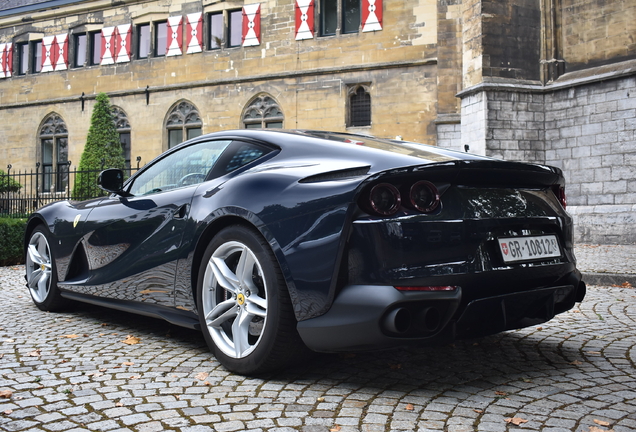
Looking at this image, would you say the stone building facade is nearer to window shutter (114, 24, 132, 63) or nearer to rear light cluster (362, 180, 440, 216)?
window shutter (114, 24, 132, 63)

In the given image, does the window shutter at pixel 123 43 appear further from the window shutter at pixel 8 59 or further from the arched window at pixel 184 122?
the window shutter at pixel 8 59

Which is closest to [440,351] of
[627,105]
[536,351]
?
[536,351]

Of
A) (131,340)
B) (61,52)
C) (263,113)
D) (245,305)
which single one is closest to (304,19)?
(263,113)

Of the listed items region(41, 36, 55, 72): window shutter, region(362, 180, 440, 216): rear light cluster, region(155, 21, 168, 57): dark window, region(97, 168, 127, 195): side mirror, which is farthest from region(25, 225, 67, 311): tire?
region(41, 36, 55, 72): window shutter

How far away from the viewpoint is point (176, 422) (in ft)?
7.91

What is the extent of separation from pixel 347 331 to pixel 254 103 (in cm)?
2185

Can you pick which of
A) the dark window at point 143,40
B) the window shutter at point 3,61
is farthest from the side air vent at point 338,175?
the window shutter at point 3,61

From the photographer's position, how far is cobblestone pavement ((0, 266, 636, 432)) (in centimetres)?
241

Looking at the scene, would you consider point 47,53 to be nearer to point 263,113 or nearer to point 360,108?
point 263,113

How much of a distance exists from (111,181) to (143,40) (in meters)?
23.6

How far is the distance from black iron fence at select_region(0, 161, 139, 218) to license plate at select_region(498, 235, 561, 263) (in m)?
18.2

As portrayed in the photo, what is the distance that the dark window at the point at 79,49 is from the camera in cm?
2739

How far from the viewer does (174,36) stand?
25094 millimetres

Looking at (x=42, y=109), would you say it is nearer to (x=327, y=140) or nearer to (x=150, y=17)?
(x=150, y=17)
